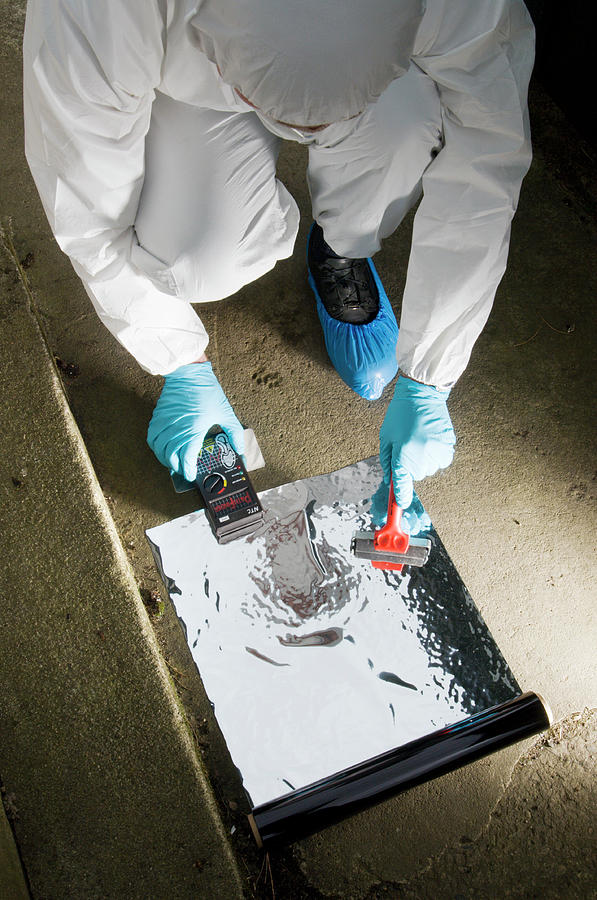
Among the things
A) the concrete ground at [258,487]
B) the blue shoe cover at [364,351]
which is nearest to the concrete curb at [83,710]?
the concrete ground at [258,487]

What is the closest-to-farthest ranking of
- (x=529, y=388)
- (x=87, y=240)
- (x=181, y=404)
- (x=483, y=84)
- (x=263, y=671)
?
(x=483, y=84) → (x=87, y=240) → (x=263, y=671) → (x=181, y=404) → (x=529, y=388)

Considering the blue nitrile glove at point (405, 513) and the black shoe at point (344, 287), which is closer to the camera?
the blue nitrile glove at point (405, 513)

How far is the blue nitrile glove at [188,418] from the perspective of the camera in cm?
123

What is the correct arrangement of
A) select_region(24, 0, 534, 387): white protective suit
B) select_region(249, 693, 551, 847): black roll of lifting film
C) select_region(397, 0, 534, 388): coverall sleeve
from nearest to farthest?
select_region(24, 0, 534, 387): white protective suit
select_region(397, 0, 534, 388): coverall sleeve
select_region(249, 693, 551, 847): black roll of lifting film

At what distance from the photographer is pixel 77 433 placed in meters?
1.25

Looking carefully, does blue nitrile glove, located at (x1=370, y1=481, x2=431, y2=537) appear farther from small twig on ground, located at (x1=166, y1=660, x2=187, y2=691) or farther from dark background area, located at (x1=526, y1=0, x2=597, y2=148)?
dark background area, located at (x1=526, y1=0, x2=597, y2=148)

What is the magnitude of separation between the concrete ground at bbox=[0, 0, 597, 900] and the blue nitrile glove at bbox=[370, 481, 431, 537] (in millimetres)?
41

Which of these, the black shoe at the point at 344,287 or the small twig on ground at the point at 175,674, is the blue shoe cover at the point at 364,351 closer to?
the black shoe at the point at 344,287

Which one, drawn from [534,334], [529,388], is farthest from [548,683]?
[534,334]

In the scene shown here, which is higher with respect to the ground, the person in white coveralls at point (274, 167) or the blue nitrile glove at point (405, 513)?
the person in white coveralls at point (274, 167)

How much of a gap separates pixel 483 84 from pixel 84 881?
1.29 meters

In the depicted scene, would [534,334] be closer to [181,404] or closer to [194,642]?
[181,404]

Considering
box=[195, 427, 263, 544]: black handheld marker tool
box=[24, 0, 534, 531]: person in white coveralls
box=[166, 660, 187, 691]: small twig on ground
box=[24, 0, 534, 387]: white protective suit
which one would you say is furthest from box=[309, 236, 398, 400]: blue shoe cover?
box=[166, 660, 187, 691]: small twig on ground

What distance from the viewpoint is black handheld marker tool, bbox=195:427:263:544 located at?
121 cm
